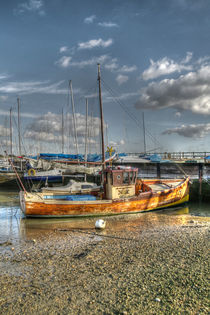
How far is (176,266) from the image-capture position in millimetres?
6836

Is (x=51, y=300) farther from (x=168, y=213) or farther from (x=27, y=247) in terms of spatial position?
(x=168, y=213)

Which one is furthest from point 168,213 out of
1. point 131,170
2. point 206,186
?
point 206,186

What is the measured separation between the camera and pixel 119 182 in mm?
16266

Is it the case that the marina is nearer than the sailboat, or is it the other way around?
the marina

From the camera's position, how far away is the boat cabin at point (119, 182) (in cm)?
1608

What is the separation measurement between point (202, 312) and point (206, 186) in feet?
64.4

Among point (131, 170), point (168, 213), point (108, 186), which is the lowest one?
point (168, 213)

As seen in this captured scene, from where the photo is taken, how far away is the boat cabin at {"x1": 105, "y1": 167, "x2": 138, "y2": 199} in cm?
1608

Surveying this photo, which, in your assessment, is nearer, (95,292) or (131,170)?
(95,292)

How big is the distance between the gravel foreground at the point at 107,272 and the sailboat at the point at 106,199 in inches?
144

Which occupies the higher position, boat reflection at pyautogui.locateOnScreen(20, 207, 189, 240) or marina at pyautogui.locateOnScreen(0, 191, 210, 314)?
marina at pyautogui.locateOnScreen(0, 191, 210, 314)

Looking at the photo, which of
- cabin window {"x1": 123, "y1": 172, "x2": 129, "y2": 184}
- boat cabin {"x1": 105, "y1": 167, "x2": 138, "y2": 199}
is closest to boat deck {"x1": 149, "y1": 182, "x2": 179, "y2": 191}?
boat cabin {"x1": 105, "y1": 167, "x2": 138, "y2": 199}

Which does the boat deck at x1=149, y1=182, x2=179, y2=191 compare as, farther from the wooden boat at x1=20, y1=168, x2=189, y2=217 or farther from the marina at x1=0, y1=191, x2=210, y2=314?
the marina at x1=0, y1=191, x2=210, y2=314

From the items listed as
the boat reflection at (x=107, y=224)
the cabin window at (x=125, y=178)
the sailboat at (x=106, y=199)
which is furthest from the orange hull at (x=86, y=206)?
the cabin window at (x=125, y=178)
